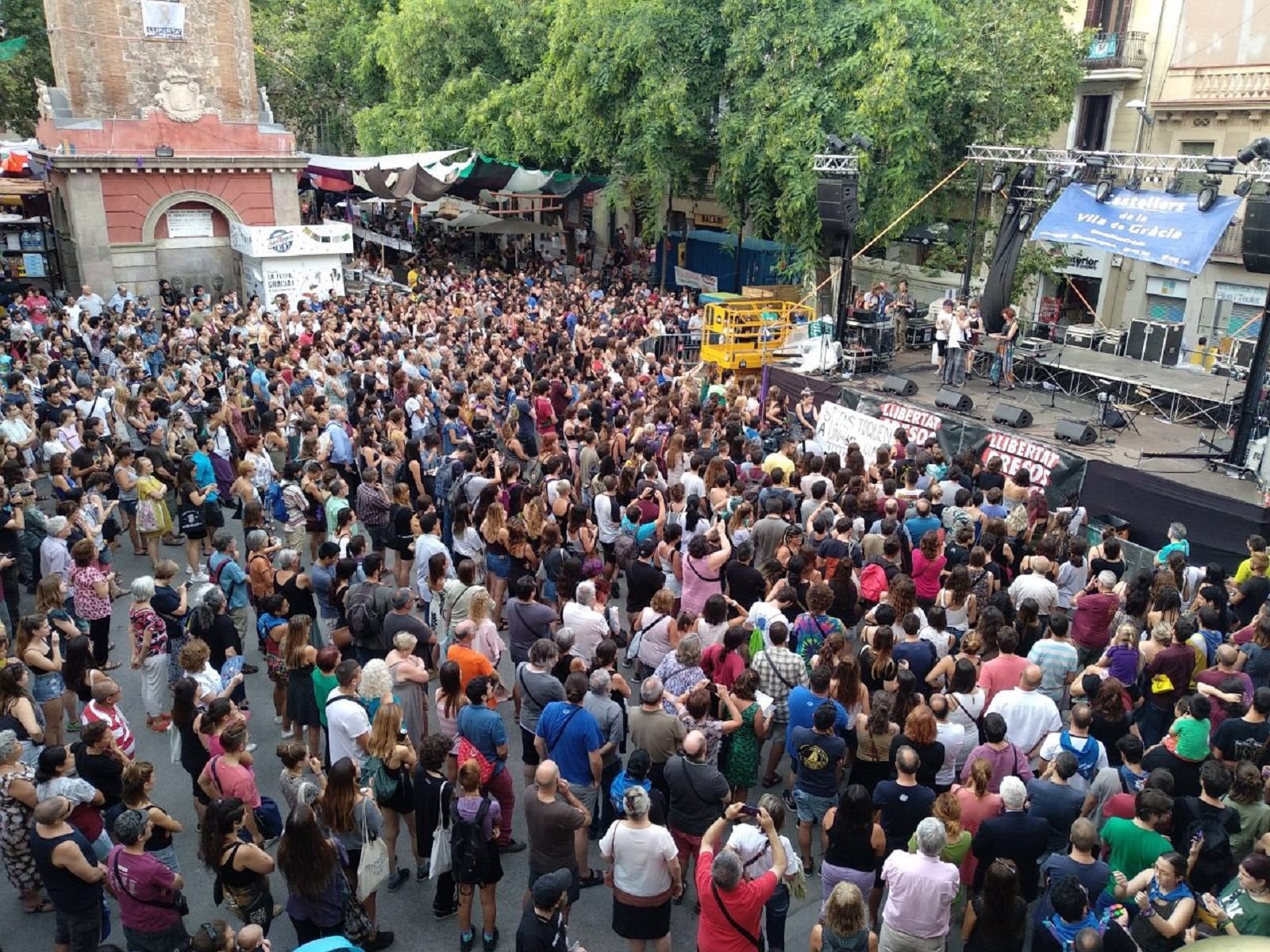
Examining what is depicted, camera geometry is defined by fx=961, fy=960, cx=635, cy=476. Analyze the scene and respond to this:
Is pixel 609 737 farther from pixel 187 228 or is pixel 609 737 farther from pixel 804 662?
pixel 187 228

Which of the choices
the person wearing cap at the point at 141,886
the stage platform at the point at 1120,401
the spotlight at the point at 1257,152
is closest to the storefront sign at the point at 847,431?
the stage platform at the point at 1120,401

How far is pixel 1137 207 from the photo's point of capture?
13.9m

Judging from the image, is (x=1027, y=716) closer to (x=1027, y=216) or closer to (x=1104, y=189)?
(x=1104, y=189)

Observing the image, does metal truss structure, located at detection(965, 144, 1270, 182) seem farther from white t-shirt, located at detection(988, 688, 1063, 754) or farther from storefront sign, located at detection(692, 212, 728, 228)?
storefront sign, located at detection(692, 212, 728, 228)

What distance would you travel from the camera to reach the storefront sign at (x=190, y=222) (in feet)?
79.2

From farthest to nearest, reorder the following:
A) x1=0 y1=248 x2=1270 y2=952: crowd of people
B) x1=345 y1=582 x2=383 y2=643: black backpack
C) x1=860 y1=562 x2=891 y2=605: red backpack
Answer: x1=860 y1=562 x2=891 y2=605: red backpack < x1=345 y1=582 x2=383 y2=643: black backpack < x1=0 y1=248 x2=1270 y2=952: crowd of people

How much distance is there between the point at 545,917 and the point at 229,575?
13.4 ft

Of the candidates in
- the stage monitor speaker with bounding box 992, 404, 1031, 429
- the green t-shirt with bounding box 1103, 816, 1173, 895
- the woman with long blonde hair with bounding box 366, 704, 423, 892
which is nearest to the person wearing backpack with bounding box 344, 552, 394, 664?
the woman with long blonde hair with bounding box 366, 704, 423, 892

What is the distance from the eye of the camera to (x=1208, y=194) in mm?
12812

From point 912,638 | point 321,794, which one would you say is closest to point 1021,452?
point 912,638

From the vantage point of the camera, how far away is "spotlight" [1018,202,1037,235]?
52.1 feet

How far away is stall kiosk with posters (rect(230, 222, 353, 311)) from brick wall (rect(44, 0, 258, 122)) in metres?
5.53

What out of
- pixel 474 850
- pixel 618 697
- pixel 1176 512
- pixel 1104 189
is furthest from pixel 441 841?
pixel 1104 189

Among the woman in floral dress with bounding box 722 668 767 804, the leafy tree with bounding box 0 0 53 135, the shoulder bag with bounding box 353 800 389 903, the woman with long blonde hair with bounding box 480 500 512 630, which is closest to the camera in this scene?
the shoulder bag with bounding box 353 800 389 903
